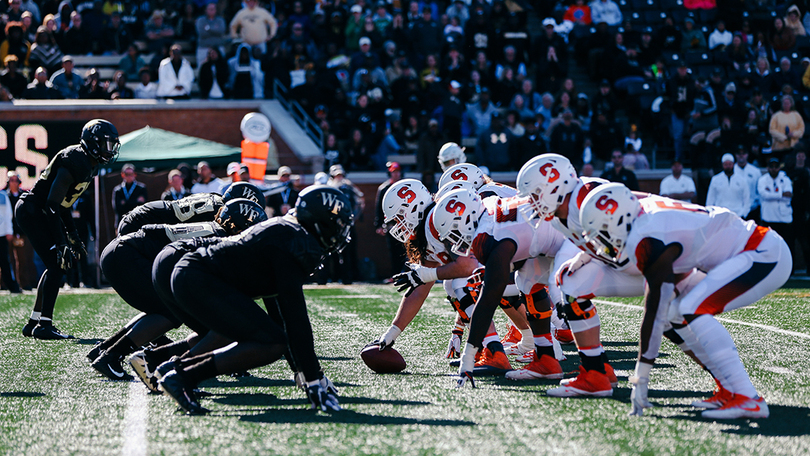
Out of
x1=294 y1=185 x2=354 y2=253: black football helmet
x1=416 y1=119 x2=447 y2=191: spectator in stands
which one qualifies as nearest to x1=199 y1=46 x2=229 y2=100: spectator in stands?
x1=416 y1=119 x2=447 y2=191: spectator in stands

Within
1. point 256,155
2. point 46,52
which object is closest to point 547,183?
point 256,155

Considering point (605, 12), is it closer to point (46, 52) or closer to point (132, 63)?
point (132, 63)

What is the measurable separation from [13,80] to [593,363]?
44.2 ft

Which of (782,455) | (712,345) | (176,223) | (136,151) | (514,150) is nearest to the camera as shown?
(782,455)

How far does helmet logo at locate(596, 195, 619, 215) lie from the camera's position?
4.50m

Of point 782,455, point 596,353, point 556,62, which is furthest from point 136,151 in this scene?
point 782,455

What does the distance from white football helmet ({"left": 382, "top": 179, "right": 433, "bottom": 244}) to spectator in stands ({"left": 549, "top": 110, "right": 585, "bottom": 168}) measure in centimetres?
920

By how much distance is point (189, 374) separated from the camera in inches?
187

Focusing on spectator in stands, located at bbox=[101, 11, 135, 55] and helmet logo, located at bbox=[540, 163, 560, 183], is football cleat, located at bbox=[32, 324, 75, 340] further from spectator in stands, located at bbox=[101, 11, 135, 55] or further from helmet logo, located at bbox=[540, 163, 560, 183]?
spectator in stands, located at bbox=[101, 11, 135, 55]

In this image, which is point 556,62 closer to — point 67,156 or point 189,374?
point 67,156

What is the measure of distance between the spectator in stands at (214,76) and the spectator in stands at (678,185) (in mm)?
7817

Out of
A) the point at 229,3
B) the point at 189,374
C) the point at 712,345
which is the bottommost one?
the point at 189,374

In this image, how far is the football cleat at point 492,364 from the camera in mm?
6172

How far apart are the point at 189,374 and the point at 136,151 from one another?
9.98m
